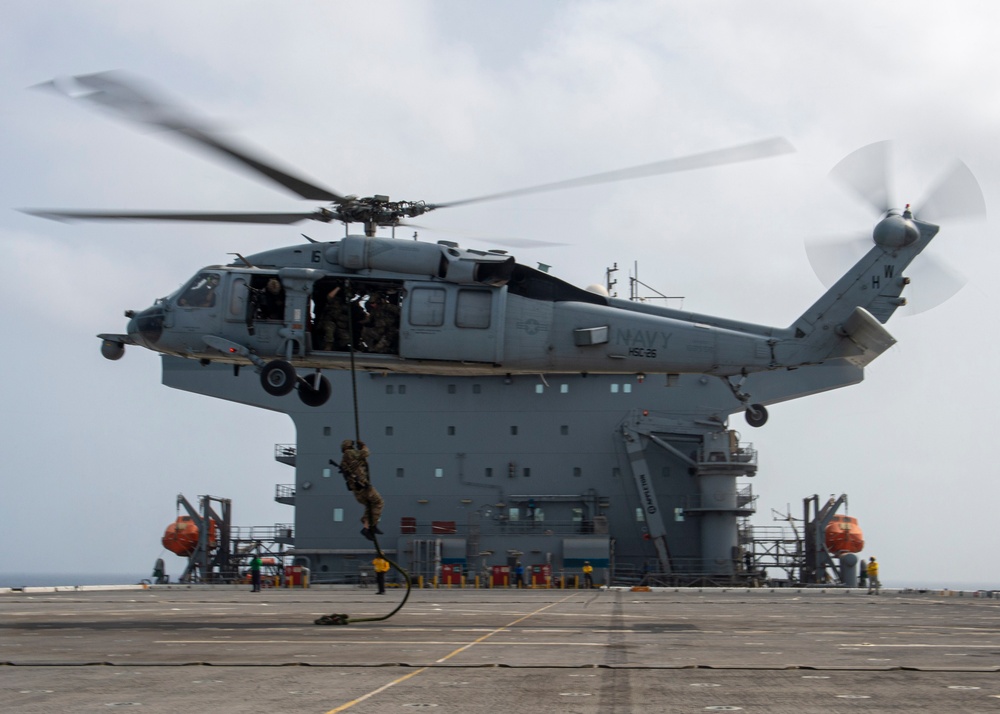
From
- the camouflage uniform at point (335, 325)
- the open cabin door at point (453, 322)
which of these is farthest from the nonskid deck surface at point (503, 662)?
the camouflage uniform at point (335, 325)

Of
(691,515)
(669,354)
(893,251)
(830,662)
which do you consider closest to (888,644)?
(830,662)

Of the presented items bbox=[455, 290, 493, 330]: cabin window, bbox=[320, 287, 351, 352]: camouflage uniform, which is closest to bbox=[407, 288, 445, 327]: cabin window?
bbox=[455, 290, 493, 330]: cabin window

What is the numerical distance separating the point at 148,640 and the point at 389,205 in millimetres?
8509

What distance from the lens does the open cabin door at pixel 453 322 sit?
58.2ft

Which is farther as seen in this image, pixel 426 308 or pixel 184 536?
pixel 184 536

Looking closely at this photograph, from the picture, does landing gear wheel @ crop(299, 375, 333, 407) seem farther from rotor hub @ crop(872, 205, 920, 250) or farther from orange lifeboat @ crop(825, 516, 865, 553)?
orange lifeboat @ crop(825, 516, 865, 553)

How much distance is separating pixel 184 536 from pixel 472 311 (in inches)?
1044

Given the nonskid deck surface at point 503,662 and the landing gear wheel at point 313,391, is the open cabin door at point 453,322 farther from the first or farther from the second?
the nonskid deck surface at point 503,662

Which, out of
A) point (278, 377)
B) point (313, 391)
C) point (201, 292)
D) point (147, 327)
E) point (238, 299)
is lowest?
point (313, 391)

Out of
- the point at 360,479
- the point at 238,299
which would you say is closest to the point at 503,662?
the point at 360,479

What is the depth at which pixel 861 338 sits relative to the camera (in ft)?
60.5

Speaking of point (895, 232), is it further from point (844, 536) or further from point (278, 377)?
point (844, 536)

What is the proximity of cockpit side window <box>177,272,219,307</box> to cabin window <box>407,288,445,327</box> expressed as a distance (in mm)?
4044

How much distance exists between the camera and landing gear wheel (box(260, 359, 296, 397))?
18.0 metres
